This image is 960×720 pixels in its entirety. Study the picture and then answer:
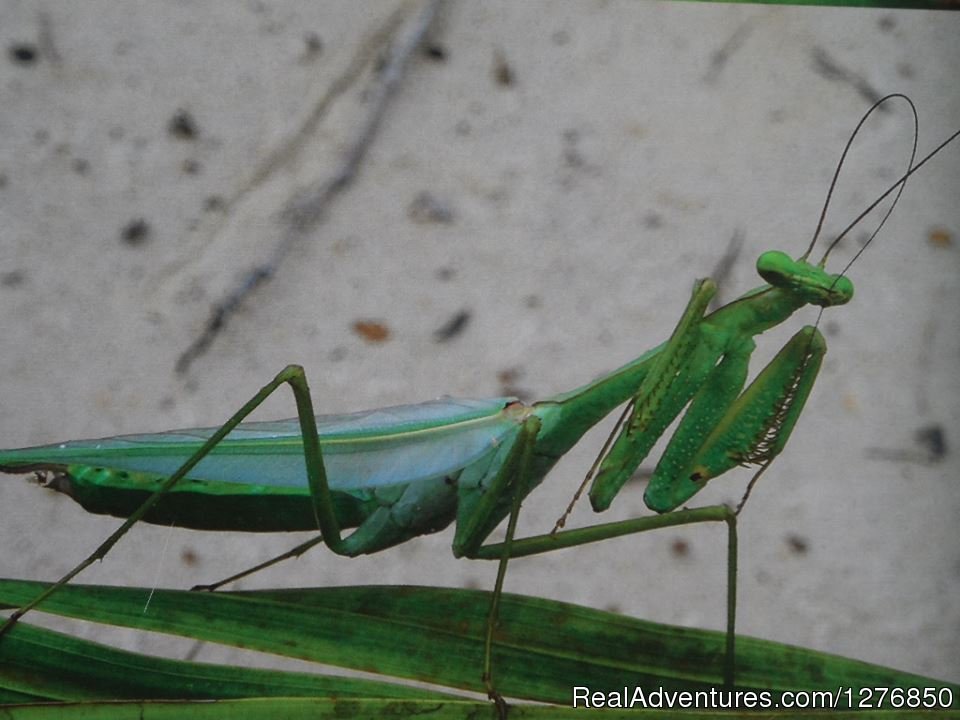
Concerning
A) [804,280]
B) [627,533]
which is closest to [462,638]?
[627,533]

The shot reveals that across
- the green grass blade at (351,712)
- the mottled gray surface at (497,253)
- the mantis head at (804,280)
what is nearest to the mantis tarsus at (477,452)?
the mantis head at (804,280)

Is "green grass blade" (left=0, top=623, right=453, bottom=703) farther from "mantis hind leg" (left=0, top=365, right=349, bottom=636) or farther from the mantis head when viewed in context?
the mantis head

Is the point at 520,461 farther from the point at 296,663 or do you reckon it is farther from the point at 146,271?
the point at 146,271

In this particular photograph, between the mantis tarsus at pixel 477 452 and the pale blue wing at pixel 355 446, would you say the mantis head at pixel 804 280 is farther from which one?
the pale blue wing at pixel 355 446

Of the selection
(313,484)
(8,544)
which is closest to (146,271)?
(8,544)

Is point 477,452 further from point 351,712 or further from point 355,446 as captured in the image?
point 351,712

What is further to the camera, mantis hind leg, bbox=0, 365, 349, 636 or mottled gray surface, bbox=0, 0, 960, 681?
mottled gray surface, bbox=0, 0, 960, 681

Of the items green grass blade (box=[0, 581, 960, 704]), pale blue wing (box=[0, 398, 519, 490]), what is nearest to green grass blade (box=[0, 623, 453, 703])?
green grass blade (box=[0, 581, 960, 704])
